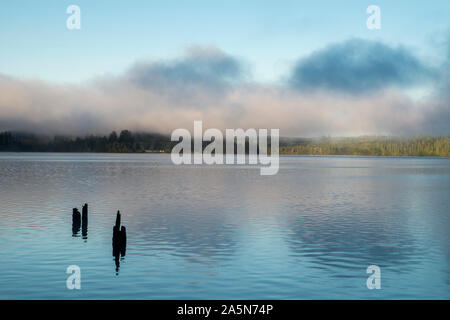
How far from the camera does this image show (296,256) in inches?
1249

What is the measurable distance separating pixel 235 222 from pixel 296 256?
16.5 m

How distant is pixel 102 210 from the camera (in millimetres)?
56719
